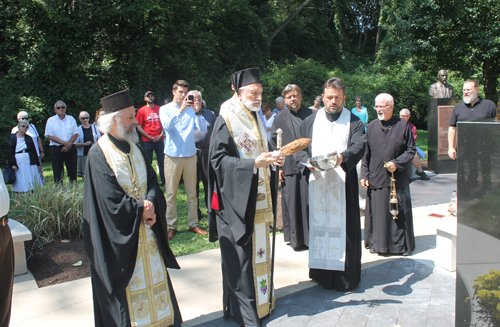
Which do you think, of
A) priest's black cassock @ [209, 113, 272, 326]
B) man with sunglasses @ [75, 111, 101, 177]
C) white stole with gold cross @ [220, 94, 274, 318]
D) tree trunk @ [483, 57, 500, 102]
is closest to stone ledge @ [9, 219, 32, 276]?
priest's black cassock @ [209, 113, 272, 326]

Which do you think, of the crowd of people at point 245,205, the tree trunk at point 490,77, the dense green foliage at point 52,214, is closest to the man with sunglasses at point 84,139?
the dense green foliage at point 52,214

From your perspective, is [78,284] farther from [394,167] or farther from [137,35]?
[137,35]

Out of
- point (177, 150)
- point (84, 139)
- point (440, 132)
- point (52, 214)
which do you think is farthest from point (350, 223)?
point (440, 132)

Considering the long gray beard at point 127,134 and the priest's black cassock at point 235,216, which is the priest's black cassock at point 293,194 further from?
the long gray beard at point 127,134

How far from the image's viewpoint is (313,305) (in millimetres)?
4086

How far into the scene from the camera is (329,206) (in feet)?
15.1

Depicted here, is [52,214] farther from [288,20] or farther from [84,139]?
[288,20]

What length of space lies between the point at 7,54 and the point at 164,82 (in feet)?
19.8

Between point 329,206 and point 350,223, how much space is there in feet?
0.94

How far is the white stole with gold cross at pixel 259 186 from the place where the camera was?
3773 mm

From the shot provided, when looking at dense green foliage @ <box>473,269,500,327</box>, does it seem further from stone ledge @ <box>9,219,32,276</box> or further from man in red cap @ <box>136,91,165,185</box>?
man in red cap @ <box>136,91,165,185</box>

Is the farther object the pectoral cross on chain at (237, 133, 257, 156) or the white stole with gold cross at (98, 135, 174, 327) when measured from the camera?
the pectoral cross on chain at (237, 133, 257, 156)

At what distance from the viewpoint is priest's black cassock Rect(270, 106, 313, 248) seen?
226 inches

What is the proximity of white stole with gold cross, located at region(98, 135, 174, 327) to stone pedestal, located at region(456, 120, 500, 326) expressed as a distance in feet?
7.35
